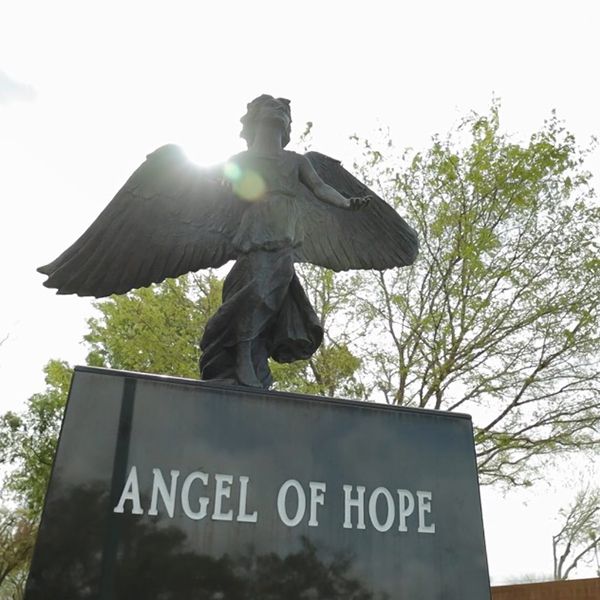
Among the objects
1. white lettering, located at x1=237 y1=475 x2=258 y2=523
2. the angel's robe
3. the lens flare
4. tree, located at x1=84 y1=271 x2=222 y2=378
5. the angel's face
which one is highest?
tree, located at x1=84 y1=271 x2=222 y2=378

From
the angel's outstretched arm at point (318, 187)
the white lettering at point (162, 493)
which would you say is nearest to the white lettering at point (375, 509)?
the white lettering at point (162, 493)

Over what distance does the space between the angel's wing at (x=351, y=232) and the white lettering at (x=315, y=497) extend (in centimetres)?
162

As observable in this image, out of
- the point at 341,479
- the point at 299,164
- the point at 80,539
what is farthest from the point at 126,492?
the point at 299,164

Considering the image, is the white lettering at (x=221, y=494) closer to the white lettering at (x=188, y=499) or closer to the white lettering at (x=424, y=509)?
the white lettering at (x=188, y=499)

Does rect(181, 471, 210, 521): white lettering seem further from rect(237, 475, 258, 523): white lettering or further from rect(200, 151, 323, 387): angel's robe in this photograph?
rect(200, 151, 323, 387): angel's robe

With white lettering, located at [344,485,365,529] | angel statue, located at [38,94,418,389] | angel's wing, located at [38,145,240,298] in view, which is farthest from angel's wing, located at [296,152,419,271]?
white lettering, located at [344,485,365,529]

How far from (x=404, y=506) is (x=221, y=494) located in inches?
31.8

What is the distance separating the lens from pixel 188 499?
2.51 m

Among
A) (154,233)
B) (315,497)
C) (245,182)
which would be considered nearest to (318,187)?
(245,182)

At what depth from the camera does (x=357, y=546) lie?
2668 millimetres

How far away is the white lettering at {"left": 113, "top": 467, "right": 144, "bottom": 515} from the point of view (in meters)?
2.41

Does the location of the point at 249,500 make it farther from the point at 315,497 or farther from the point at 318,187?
the point at 318,187

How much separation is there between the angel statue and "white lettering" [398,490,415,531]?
92 centimetres

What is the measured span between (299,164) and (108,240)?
45.1 inches
